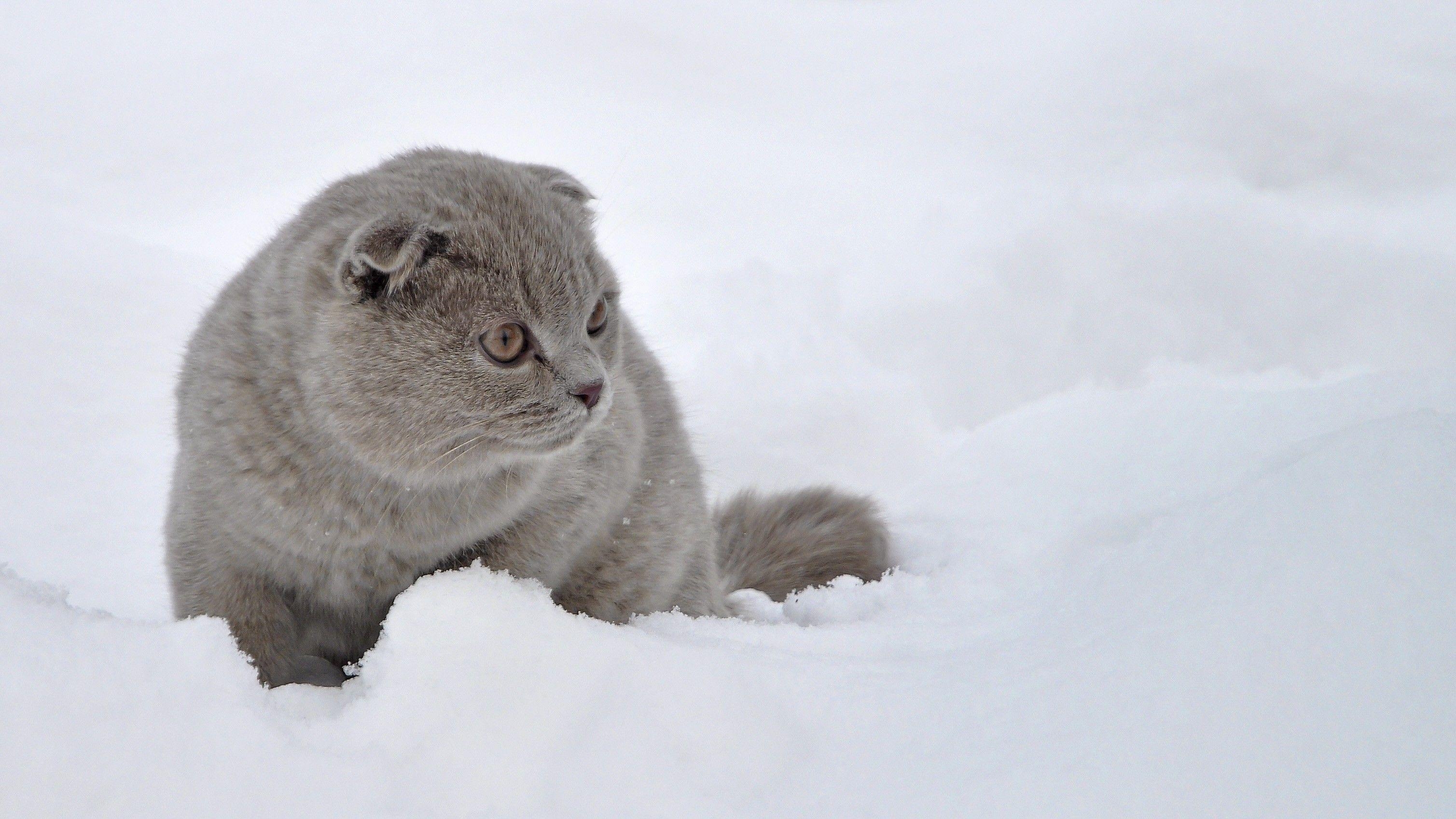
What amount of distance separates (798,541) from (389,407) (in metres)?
1.50

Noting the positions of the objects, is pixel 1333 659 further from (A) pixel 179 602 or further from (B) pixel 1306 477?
(A) pixel 179 602

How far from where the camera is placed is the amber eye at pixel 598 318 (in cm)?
198

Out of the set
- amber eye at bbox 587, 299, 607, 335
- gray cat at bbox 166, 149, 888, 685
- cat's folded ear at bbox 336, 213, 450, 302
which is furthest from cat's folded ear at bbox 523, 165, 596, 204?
cat's folded ear at bbox 336, 213, 450, 302

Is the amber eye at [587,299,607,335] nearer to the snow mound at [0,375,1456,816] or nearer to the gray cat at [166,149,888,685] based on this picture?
the gray cat at [166,149,888,685]

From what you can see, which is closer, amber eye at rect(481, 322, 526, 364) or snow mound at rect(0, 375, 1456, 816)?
snow mound at rect(0, 375, 1456, 816)

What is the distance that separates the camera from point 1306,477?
1.88 meters

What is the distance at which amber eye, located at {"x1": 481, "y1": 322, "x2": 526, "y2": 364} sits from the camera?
175 centimetres

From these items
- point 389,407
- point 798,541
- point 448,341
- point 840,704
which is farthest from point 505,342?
point 798,541

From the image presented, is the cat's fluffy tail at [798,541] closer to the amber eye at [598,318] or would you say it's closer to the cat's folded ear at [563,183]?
the amber eye at [598,318]

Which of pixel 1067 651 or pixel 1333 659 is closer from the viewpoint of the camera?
pixel 1333 659

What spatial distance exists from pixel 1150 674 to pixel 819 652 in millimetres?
579

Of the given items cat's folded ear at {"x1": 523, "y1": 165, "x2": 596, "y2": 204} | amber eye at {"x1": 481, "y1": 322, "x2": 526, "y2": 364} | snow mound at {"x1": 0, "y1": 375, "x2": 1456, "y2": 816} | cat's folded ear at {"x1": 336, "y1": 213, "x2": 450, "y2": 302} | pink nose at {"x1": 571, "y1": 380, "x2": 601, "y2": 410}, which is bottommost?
snow mound at {"x1": 0, "y1": 375, "x2": 1456, "y2": 816}

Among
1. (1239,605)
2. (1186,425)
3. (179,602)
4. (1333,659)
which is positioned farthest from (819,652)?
(1186,425)

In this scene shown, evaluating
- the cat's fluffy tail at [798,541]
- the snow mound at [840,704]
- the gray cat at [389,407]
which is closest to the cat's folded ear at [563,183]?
the gray cat at [389,407]
